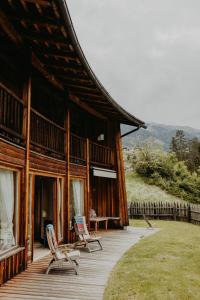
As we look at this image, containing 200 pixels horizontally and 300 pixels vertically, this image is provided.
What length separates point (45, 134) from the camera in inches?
359

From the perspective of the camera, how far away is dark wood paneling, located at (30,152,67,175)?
785 cm

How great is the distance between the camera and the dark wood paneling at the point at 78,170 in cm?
1091

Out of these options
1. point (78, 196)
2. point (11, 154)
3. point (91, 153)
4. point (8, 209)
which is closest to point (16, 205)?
point (8, 209)

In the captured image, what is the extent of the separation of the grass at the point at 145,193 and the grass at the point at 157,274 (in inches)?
571

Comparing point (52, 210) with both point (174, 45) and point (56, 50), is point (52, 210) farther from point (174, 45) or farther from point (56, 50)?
point (174, 45)

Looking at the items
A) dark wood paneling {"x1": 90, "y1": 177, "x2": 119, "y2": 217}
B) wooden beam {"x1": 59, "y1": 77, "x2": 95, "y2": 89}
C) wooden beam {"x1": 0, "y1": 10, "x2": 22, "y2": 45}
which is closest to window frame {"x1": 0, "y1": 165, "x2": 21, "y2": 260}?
wooden beam {"x1": 0, "y1": 10, "x2": 22, "y2": 45}

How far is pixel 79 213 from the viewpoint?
11.5 m

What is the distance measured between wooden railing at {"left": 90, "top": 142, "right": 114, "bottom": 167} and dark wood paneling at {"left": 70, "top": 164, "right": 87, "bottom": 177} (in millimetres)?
868

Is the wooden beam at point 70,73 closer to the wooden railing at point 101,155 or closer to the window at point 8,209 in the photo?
the window at point 8,209

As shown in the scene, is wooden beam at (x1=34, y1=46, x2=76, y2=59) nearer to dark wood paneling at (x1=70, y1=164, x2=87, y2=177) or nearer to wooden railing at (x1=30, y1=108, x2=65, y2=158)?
wooden railing at (x1=30, y1=108, x2=65, y2=158)

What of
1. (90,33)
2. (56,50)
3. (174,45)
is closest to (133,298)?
(56,50)

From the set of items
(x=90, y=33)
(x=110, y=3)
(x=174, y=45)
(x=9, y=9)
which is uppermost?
(x=110, y=3)

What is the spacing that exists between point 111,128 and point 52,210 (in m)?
6.16

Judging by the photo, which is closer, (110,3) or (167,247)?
(167,247)
